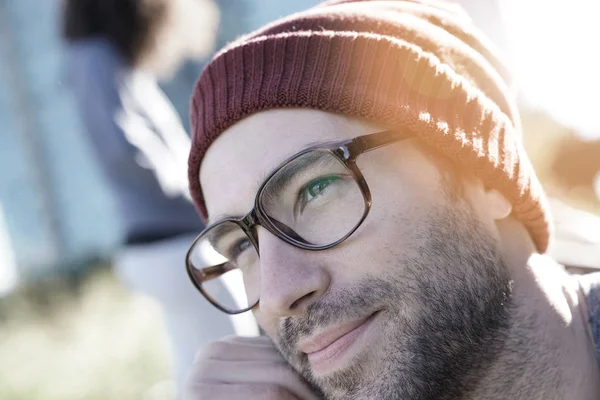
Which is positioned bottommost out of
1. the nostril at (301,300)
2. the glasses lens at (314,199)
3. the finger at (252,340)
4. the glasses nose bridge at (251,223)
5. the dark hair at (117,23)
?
the finger at (252,340)

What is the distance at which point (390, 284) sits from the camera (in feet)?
5.70

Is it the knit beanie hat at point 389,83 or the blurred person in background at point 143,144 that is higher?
the knit beanie hat at point 389,83

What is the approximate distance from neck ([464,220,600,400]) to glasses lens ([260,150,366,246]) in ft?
1.82

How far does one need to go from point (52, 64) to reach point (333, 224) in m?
10.1

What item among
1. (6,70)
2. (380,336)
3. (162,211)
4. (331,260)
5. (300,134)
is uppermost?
(300,134)

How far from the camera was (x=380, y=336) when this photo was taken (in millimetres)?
1724

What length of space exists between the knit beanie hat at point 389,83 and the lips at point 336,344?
1.88ft

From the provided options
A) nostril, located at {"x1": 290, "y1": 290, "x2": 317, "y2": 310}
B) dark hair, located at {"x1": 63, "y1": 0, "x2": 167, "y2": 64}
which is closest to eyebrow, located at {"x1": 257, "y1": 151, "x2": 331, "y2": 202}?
nostril, located at {"x1": 290, "y1": 290, "x2": 317, "y2": 310}

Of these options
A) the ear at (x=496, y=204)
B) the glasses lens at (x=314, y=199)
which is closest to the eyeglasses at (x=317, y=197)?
the glasses lens at (x=314, y=199)

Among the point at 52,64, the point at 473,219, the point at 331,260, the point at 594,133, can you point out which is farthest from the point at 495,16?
Answer: the point at 52,64

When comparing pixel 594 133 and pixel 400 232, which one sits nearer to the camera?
pixel 400 232

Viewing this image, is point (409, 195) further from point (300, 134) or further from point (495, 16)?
point (495, 16)

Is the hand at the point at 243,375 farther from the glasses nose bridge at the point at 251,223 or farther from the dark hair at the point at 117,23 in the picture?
the dark hair at the point at 117,23

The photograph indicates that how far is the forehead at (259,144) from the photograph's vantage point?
1886mm
